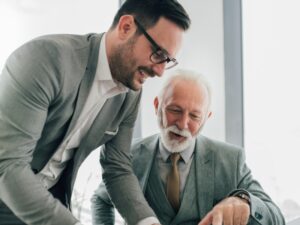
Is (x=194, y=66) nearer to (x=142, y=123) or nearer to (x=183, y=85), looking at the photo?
(x=142, y=123)

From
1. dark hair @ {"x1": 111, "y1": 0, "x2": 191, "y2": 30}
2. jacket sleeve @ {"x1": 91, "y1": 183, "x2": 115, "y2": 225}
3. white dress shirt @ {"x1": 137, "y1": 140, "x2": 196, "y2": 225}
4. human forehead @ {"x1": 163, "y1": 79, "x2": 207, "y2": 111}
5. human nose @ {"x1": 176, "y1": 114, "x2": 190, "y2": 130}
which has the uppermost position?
dark hair @ {"x1": 111, "y1": 0, "x2": 191, "y2": 30}

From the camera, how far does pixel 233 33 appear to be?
2.29 m

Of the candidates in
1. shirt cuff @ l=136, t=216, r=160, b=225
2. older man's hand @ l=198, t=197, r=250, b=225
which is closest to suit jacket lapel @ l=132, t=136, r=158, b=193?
shirt cuff @ l=136, t=216, r=160, b=225

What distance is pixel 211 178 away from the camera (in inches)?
65.9

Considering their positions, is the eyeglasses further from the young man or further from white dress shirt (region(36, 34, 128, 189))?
white dress shirt (region(36, 34, 128, 189))

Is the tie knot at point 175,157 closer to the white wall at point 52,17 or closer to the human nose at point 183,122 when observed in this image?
the human nose at point 183,122

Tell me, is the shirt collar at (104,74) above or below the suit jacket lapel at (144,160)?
above

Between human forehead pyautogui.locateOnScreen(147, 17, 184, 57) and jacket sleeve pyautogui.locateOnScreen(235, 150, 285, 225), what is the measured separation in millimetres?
643

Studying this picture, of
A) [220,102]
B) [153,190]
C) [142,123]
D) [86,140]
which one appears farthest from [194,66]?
[86,140]

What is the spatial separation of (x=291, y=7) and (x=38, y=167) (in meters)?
1.70

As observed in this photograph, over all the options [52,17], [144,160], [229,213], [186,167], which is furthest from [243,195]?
[52,17]

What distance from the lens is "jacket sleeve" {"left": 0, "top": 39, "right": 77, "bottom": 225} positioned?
1.09m

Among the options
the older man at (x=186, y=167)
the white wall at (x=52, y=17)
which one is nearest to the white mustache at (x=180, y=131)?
the older man at (x=186, y=167)

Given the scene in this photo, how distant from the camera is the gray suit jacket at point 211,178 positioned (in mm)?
1639
